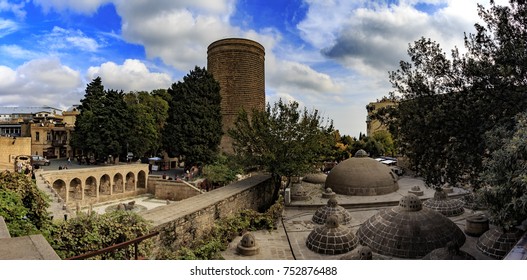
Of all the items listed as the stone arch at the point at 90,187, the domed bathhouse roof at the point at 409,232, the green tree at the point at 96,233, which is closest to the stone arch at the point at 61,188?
the stone arch at the point at 90,187

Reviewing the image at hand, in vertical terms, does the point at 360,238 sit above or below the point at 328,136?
below

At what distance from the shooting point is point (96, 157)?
29641 mm

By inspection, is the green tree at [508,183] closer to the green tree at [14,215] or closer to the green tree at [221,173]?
the green tree at [14,215]

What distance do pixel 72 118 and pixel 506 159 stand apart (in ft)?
136

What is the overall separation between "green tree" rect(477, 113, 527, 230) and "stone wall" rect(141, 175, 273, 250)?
309 inches

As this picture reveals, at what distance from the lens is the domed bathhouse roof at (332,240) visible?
11.5 metres

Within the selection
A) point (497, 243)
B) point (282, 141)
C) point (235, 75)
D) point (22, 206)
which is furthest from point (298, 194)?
point (235, 75)

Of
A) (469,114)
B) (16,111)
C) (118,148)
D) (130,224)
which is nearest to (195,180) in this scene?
(118,148)

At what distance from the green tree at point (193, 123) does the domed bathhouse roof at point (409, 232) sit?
1698 cm

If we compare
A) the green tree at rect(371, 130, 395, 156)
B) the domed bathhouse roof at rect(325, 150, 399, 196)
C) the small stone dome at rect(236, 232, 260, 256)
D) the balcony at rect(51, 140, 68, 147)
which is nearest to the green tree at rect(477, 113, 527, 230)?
the small stone dome at rect(236, 232, 260, 256)

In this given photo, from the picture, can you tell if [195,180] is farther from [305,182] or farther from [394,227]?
[394,227]

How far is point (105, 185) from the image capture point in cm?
2731

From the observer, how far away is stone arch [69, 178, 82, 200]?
24781 mm

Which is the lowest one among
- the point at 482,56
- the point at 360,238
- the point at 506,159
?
the point at 360,238
